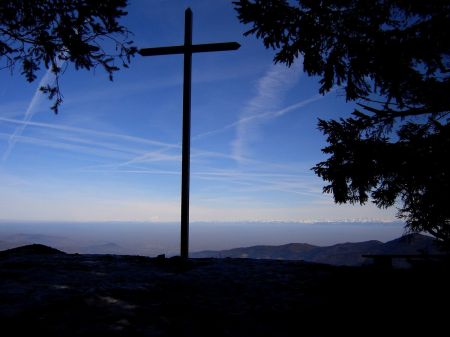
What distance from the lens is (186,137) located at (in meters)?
7.67

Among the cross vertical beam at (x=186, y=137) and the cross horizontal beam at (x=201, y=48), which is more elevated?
the cross horizontal beam at (x=201, y=48)

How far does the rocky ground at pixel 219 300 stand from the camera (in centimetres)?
307

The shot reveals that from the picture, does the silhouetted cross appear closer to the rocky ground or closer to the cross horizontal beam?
the cross horizontal beam

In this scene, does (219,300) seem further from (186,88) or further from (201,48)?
(201,48)

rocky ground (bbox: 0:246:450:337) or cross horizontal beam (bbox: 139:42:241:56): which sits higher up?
cross horizontal beam (bbox: 139:42:241:56)

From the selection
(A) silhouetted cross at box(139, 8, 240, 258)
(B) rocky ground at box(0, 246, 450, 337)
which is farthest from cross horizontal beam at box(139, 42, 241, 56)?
Result: (B) rocky ground at box(0, 246, 450, 337)

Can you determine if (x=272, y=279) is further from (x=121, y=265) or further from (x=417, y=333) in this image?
(x=121, y=265)

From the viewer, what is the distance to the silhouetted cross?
7.42 meters

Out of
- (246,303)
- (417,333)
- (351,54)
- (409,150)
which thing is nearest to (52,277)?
(246,303)

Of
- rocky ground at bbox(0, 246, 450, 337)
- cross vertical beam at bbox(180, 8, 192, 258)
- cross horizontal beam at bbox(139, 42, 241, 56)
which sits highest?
cross horizontal beam at bbox(139, 42, 241, 56)

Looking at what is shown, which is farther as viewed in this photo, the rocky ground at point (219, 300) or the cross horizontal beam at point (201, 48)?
the cross horizontal beam at point (201, 48)

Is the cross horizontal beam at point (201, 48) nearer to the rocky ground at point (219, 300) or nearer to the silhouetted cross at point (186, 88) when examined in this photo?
the silhouetted cross at point (186, 88)

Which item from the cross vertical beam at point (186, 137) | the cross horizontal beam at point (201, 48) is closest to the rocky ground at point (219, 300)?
the cross vertical beam at point (186, 137)

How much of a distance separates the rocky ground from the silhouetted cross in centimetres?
146
